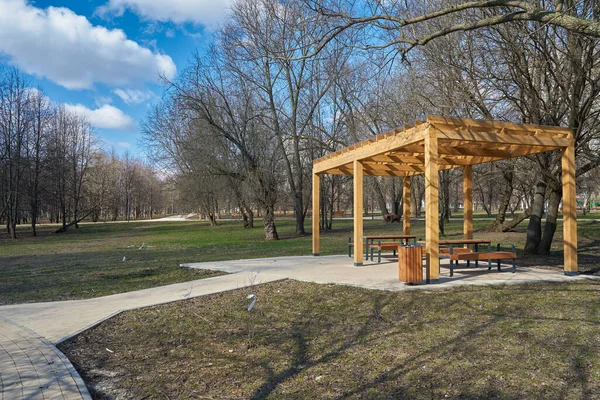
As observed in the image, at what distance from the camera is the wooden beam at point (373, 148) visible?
330 inches

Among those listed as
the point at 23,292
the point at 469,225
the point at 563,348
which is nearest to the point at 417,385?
the point at 563,348

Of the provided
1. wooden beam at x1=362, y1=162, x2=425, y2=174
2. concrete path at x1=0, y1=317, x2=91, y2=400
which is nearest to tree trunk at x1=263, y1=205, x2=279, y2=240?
wooden beam at x1=362, y1=162, x2=425, y2=174

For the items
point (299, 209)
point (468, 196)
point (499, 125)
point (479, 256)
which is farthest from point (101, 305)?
point (299, 209)

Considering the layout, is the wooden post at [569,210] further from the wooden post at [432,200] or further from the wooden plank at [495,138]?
the wooden post at [432,200]

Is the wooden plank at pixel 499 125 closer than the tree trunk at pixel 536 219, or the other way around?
the wooden plank at pixel 499 125

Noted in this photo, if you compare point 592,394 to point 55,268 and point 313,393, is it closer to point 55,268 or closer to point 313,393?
point 313,393

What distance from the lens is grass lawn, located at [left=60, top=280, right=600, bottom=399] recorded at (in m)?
4.12

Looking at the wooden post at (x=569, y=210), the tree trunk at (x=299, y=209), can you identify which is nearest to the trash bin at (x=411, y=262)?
the wooden post at (x=569, y=210)

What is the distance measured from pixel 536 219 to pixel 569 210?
472 centimetres

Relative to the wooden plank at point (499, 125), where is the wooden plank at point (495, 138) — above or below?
below

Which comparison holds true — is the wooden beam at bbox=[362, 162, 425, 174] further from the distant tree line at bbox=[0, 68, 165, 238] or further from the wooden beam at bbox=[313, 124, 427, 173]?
the distant tree line at bbox=[0, 68, 165, 238]

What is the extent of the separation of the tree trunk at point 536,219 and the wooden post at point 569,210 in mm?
4104

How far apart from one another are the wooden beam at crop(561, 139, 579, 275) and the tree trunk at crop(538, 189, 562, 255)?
11.6 feet

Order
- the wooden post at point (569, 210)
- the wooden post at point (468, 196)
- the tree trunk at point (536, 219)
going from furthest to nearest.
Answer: the tree trunk at point (536, 219) → the wooden post at point (468, 196) → the wooden post at point (569, 210)
